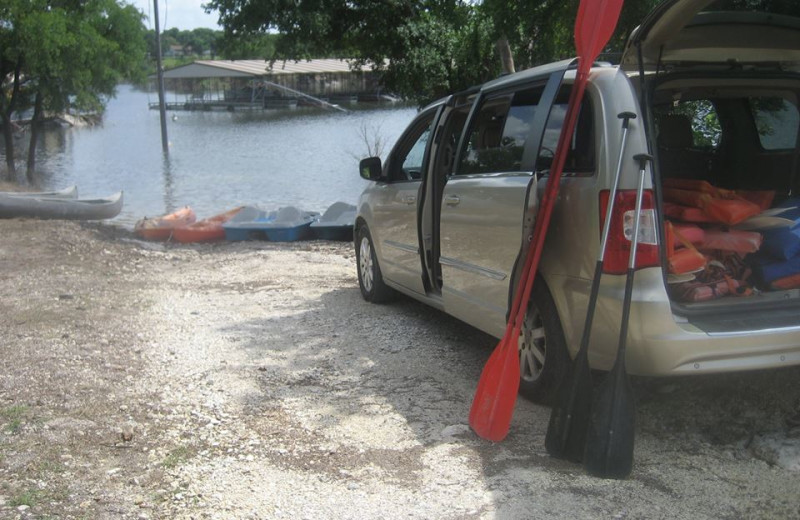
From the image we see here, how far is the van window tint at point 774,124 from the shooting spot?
518 centimetres

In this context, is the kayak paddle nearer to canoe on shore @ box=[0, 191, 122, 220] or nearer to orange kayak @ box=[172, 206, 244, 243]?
orange kayak @ box=[172, 206, 244, 243]

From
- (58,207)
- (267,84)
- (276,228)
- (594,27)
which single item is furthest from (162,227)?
(267,84)

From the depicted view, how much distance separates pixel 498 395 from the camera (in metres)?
4.35

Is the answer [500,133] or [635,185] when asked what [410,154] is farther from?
[635,185]

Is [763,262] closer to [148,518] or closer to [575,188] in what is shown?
[575,188]

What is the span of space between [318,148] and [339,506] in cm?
3637

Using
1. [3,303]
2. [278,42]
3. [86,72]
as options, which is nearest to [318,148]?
[86,72]

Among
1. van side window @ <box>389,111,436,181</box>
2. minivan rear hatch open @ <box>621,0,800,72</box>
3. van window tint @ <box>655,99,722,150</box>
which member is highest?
minivan rear hatch open @ <box>621,0,800,72</box>

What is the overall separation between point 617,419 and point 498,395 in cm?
72

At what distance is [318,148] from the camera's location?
39.4 m

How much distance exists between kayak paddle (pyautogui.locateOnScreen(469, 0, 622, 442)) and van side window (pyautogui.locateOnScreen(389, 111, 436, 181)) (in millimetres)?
2655

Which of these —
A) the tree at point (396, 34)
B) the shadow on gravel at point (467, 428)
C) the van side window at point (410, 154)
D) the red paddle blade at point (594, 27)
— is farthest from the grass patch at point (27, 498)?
the tree at point (396, 34)

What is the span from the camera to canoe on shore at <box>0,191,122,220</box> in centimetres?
1546

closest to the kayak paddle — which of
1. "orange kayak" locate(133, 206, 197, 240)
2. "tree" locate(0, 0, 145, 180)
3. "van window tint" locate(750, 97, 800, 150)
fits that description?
"van window tint" locate(750, 97, 800, 150)
